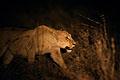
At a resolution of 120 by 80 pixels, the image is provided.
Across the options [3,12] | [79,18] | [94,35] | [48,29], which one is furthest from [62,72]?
[3,12]

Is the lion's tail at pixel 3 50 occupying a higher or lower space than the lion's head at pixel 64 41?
lower

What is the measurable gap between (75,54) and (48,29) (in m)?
0.91

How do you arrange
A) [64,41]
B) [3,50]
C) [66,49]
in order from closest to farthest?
[3,50] < [64,41] < [66,49]

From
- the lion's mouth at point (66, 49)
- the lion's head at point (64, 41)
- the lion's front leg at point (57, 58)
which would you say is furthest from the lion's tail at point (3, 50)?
the lion's mouth at point (66, 49)

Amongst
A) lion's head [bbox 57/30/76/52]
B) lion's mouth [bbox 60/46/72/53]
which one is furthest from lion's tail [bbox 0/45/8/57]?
lion's mouth [bbox 60/46/72/53]

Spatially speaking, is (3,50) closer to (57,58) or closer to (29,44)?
(29,44)

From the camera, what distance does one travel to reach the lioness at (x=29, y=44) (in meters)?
3.00

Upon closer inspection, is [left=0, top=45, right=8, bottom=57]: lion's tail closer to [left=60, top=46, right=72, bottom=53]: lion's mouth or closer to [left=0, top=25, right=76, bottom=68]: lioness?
[left=0, top=25, right=76, bottom=68]: lioness

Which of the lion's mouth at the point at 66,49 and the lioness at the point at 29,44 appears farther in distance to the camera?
the lion's mouth at the point at 66,49

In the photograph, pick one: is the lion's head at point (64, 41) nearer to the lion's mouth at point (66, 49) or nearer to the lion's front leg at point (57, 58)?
the lion's mouth at point (66, 49)

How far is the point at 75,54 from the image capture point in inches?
136

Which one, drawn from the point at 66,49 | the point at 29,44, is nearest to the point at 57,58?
the point at 66,49

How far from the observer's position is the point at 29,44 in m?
3.04

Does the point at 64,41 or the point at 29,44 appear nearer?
the point at 29,44
